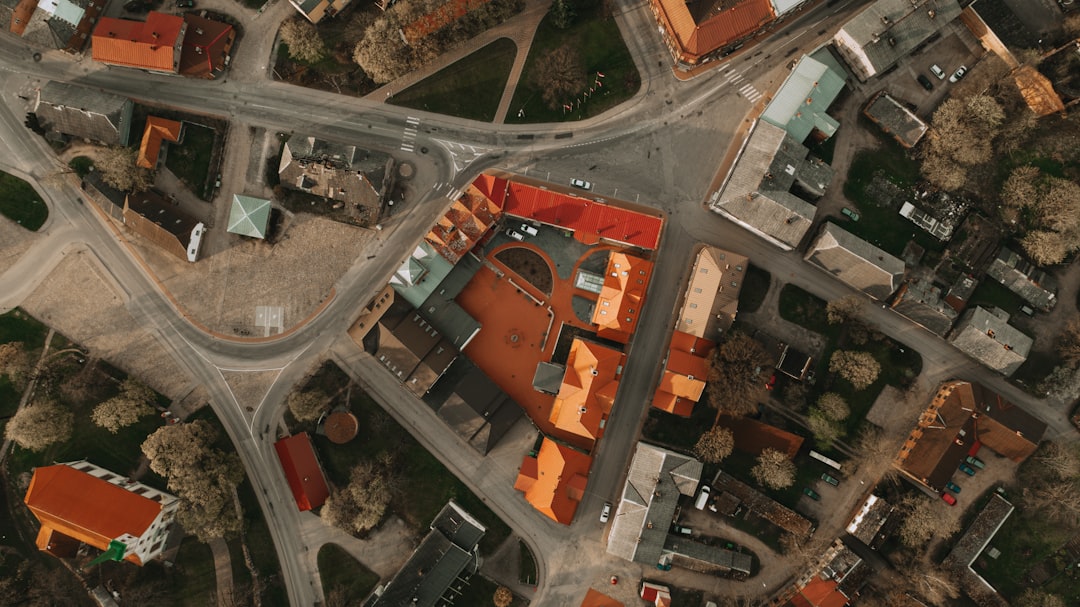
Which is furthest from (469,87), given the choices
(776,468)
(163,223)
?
(776,468)

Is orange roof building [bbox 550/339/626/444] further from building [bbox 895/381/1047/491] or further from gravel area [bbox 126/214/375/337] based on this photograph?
building [bbox 895/381/1047/491]

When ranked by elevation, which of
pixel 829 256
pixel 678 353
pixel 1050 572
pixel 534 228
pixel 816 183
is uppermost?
pixel 816 183

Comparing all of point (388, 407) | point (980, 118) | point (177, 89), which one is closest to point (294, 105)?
point (177, 89)

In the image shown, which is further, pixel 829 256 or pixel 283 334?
pixel 283 334

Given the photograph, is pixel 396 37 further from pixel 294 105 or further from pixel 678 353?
pixel 678 353

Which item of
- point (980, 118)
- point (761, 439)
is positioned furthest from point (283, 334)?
point (980, 118)

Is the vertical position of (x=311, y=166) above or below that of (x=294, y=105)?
below

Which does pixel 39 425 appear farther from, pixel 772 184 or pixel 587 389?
pixel 772 184
